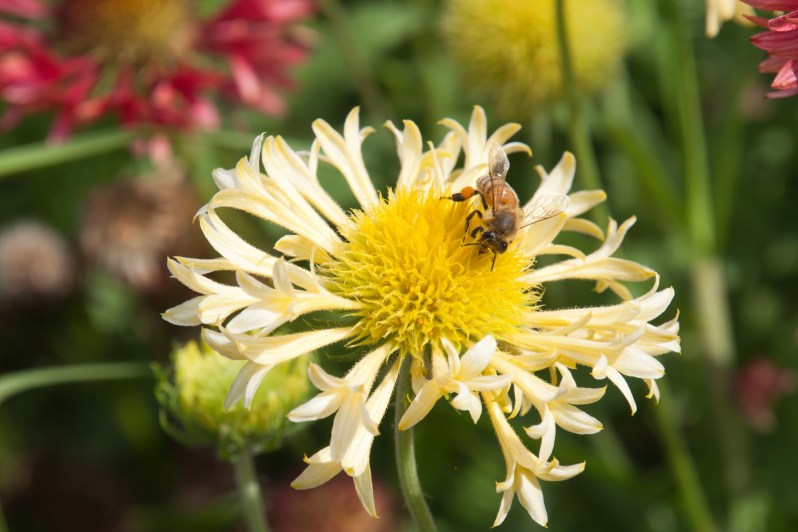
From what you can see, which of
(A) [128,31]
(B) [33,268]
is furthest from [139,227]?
(A) [128,31]

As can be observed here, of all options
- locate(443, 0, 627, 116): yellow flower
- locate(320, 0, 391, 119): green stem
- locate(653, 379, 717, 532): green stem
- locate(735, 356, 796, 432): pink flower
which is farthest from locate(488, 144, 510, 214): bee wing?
locate(735, 356, 796, 432): pink flower

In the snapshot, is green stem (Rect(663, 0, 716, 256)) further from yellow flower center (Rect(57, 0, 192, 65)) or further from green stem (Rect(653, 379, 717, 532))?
yellow flower center (Rect(57, 0, 192, 65))

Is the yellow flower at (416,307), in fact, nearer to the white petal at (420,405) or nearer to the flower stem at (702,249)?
the white petal at (420,405)

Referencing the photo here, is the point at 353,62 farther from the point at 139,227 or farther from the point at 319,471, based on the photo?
the point at 319,471

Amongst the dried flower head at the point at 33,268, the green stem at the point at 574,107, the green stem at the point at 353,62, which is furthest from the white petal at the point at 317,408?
the dried flower head at the point at 33,268

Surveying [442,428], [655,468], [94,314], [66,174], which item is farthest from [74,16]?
[655,468]

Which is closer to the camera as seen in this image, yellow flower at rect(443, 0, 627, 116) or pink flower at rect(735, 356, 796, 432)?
yellow flower at rect(443, 0, 627, 116)
